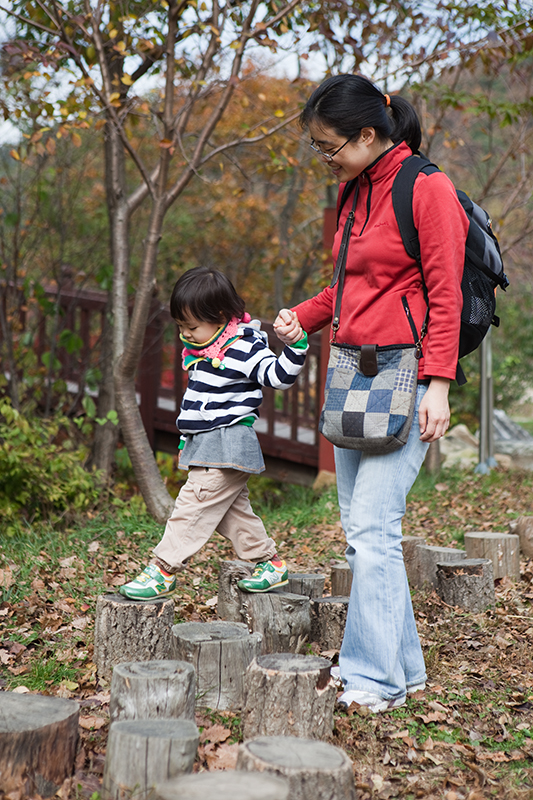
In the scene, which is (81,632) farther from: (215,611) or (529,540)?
(529,540)

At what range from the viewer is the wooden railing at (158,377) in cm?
686

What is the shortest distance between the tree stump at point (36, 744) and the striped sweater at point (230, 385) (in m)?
1.20

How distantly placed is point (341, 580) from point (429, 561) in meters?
0.63

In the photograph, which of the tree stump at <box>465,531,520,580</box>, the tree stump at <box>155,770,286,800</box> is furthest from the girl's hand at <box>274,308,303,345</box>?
the tree stump at <box>465,531,520,580</box>

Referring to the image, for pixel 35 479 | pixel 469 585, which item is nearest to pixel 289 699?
pixel 469 585

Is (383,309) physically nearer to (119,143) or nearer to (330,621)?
(330,621)

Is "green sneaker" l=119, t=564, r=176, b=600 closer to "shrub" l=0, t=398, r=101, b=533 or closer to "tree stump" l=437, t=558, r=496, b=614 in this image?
"tree stump" l=437, t=558, r=496, b=614

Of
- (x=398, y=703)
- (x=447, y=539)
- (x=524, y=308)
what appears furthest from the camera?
(x=524, y=308)

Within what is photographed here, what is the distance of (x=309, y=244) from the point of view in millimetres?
12688

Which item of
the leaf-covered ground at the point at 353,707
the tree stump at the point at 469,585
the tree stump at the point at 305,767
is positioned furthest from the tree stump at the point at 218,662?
the tree stump at the point at 469,585

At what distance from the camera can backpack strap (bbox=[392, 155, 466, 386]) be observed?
7.96ft

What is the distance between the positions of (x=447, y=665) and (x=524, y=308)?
1290cm

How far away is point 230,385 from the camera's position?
3.03 m

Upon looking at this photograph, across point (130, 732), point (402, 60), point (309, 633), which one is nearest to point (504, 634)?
point (309, 633)
